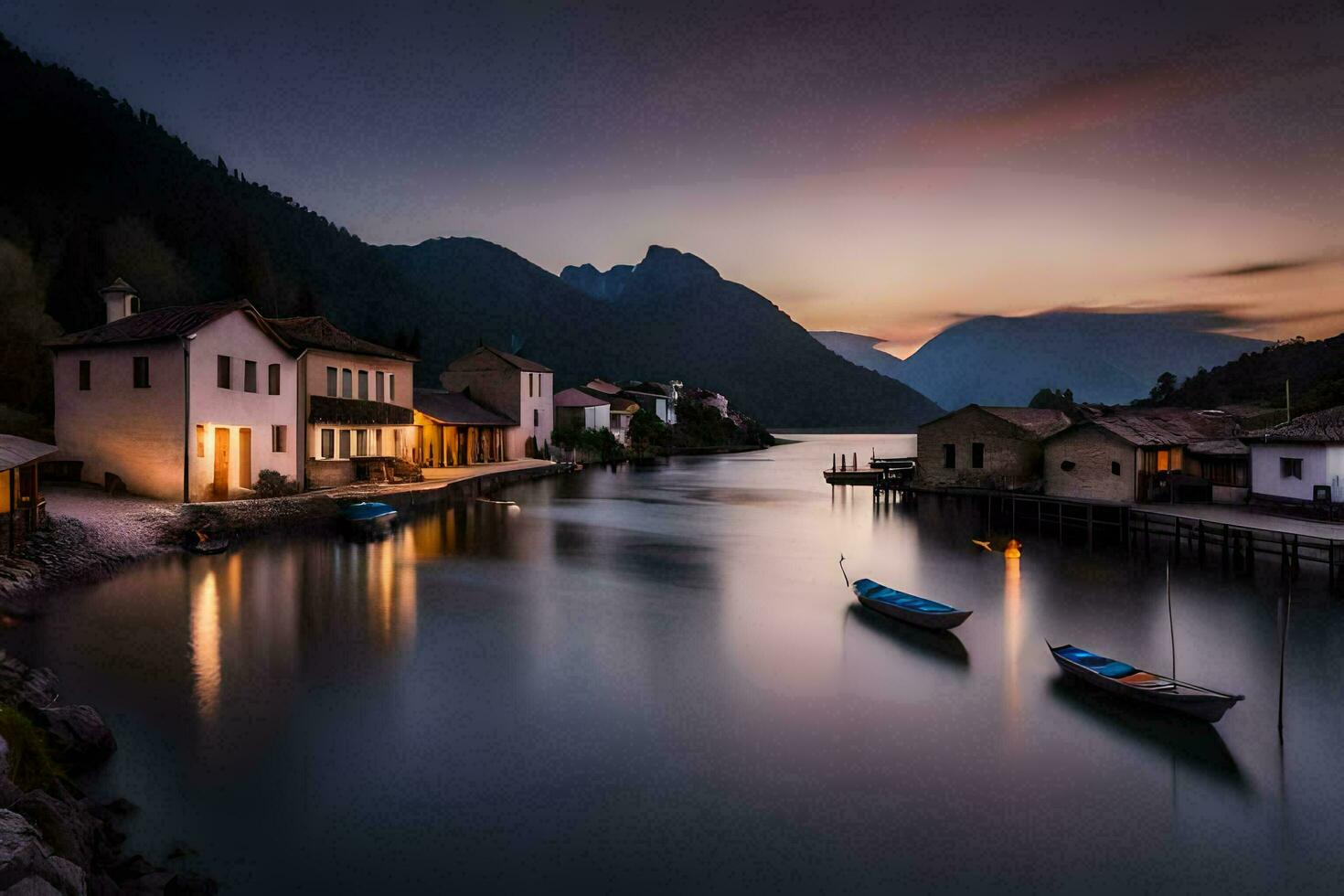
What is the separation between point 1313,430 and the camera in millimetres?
24406

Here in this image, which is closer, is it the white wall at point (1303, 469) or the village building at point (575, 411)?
the white wall at point (1303, 469)

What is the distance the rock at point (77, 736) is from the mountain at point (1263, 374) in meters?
76.0

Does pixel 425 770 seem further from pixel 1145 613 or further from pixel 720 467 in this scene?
pixel 720 467

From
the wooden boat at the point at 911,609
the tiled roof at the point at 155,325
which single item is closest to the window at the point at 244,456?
the tiled roof at the point at 155,325

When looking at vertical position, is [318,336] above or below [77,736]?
above

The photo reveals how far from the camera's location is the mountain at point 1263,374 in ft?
223

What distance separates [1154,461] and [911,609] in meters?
20.3

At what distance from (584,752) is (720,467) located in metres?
68.8

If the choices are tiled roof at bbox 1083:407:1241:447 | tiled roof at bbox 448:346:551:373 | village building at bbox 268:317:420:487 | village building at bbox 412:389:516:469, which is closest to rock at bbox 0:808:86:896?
village building at bbox 268:317:420:487

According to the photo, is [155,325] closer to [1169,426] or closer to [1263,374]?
[1169,426]

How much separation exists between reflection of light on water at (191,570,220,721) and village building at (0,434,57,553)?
4.15 metres

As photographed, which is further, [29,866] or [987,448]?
[987,448]

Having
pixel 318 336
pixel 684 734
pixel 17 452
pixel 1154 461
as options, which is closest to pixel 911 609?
pixel 684 734

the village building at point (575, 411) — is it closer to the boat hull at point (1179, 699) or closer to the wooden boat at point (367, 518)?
the wooden boat at point (367, 518)
